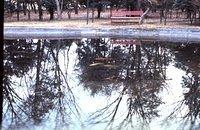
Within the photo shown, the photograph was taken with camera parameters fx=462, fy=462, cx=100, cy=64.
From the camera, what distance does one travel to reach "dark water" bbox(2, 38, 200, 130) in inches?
341

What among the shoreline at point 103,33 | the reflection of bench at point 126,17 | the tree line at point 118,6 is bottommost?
the shoreline at point 103,33

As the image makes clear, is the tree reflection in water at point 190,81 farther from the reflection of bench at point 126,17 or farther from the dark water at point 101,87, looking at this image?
the reflection of bench at point 126,17

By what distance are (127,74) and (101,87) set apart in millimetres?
1983

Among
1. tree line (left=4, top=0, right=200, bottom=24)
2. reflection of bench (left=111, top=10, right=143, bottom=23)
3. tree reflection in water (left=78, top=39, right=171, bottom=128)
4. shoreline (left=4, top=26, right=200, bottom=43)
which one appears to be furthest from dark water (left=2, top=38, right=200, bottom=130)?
tree line (left=4, top=0, right=200, bottom=24)

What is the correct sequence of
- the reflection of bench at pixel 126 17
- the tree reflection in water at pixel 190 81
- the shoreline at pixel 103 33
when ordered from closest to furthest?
1. the tree reflection in water at pixel 190 81
2. the shoreline at pixel 103 33
3. the reflection of bench at pixel 126 17

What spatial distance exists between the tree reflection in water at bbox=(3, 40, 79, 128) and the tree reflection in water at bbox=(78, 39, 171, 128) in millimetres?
718

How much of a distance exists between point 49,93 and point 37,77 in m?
2.25

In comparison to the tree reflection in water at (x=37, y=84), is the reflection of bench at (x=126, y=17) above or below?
above

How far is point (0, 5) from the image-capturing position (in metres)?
4.98

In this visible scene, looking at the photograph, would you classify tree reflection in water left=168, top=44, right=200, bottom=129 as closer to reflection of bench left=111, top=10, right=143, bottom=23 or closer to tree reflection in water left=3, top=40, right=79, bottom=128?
tree reflection in water left=3, top=40, right=79, bottom=128

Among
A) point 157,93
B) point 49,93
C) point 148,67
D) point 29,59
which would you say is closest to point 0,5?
point 49,93

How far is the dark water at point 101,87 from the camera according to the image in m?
8.66

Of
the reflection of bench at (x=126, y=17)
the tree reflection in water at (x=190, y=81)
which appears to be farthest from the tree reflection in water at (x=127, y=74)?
the reflection of bench at (x=126, y=17)

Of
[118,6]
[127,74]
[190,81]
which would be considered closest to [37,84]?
[127,74]
